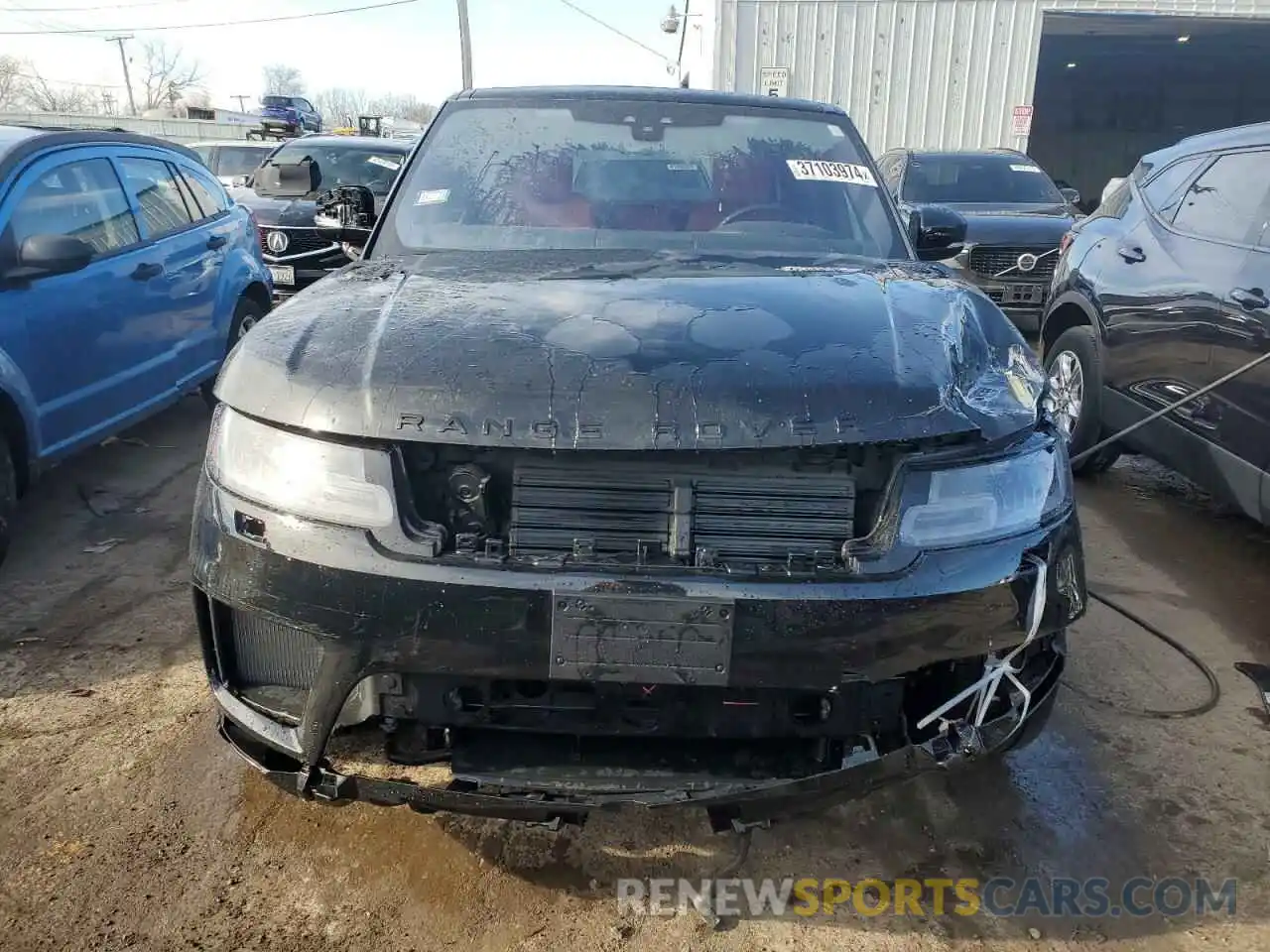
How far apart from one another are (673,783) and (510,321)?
103 centimetres

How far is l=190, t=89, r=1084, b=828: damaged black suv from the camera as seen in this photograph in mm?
1807

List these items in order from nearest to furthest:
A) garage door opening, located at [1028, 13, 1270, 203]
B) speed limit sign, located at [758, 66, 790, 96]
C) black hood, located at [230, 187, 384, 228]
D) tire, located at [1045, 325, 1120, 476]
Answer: tire, located at [1045, 325, 1120, 476], black hood, located at [230, 187, 384, 228], speed limit sign, located at [758, 66, 790, 96], garage door opening, located at [1028, 13, 1270, 203]

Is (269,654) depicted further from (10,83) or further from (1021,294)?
(10,83)

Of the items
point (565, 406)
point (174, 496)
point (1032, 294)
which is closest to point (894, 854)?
point (565, 406)

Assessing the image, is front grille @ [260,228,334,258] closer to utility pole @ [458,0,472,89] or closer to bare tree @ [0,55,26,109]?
utility pole @ [458,0,472,89]

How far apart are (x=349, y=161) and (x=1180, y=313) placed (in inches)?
309

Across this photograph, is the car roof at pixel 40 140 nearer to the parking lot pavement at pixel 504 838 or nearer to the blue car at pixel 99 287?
the blue car at pixel 99 287

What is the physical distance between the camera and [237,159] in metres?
14.7

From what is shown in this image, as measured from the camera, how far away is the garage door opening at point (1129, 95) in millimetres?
22141

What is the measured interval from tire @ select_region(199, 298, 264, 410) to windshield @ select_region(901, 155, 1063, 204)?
20.4 feet

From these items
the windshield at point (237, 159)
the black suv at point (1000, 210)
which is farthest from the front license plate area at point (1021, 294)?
the windshield at point (237, 159)

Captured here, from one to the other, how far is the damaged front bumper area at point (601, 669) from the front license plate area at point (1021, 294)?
643cm

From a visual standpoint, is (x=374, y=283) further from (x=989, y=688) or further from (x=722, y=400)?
(x=989, y=688)

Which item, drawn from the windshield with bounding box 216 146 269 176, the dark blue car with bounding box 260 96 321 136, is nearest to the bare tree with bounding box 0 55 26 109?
the dark blue car with bounding box 260 96 321 136
